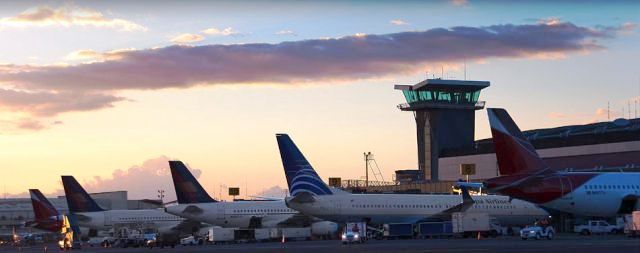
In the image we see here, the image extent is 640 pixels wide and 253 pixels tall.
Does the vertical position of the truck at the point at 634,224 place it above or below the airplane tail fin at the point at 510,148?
below

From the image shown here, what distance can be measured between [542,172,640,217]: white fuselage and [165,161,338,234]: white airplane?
24.9 m

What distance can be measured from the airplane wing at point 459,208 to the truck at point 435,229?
12.8 ft

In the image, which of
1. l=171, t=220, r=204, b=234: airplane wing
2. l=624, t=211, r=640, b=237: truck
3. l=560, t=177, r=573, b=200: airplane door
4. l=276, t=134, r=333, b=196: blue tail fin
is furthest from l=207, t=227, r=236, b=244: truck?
l=624, t=211, r=640, b=237: truck

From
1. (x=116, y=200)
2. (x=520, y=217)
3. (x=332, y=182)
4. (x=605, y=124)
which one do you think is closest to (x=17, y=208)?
(x=116, y=200)

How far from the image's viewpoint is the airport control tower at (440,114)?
165 meters

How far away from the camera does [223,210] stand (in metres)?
87.9

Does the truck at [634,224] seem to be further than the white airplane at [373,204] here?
No

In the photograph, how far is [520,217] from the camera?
87312 mm

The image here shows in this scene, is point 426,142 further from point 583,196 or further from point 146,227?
point 583,196

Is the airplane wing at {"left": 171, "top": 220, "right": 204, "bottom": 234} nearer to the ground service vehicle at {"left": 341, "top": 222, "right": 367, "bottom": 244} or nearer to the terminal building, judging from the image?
the ground service vehicle at {"left": 341, "top": 222, "right": 367, "bottom": 244}

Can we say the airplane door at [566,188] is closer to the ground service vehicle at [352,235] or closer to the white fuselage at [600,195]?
the white fuselage at [600,195]

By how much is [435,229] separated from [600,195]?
14.4 meters

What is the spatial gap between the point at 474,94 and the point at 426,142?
12.4 meters

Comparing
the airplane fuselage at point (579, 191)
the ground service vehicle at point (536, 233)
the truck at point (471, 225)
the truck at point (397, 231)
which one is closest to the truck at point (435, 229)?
the truck at point (397, 231)
